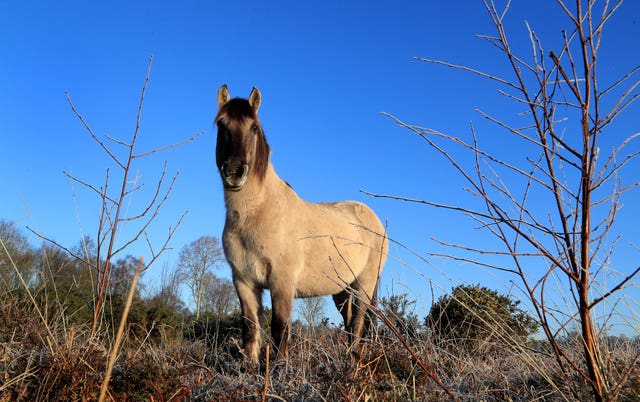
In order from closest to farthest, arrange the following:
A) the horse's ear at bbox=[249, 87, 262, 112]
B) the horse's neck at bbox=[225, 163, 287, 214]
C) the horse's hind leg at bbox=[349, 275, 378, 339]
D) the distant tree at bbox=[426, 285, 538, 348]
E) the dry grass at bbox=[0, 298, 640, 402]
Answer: the dry grass at bbox=[0, 298, 640, 402], the distant tree at bbox=[426, 285, 538, 348], the horse's neck at bbox=[225, 163, 287, 214], the horse's ear at bbox=[249, 87, 262, 112], the horse's hind leg at bbox=[349, 275, 378, 339]

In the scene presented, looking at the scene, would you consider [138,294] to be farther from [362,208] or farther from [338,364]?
[338,364]

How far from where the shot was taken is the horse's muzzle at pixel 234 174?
188 inches

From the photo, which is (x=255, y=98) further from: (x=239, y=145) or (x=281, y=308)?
(x=281, y=308)

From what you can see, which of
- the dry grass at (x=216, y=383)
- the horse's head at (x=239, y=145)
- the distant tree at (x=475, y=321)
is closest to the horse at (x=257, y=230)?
the horse's head at (x=239, y=145)

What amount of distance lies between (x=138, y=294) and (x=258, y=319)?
2.92 metres

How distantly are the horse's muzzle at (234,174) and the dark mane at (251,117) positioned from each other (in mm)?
467

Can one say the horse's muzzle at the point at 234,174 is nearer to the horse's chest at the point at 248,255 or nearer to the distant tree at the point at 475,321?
the horse's chest at the point at 248,255

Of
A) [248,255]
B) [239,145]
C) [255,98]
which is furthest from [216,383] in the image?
[255,98]

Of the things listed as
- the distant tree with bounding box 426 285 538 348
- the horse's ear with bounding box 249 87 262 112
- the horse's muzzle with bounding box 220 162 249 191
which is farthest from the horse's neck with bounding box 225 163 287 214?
the distant tree with bounding box 426 285 538 348

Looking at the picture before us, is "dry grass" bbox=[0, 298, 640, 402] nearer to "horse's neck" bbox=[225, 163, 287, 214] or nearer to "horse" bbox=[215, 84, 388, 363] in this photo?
"horse" bbox=[215, 84, 388, 363]

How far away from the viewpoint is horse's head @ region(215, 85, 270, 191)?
4.82m

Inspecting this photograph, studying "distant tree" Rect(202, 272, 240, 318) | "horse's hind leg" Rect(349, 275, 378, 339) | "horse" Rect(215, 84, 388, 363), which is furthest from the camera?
"distant tree" Rect(202, 272, 240, 318)

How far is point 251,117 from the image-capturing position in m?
5.21

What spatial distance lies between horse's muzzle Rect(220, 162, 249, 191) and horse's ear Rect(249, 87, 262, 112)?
108cm
